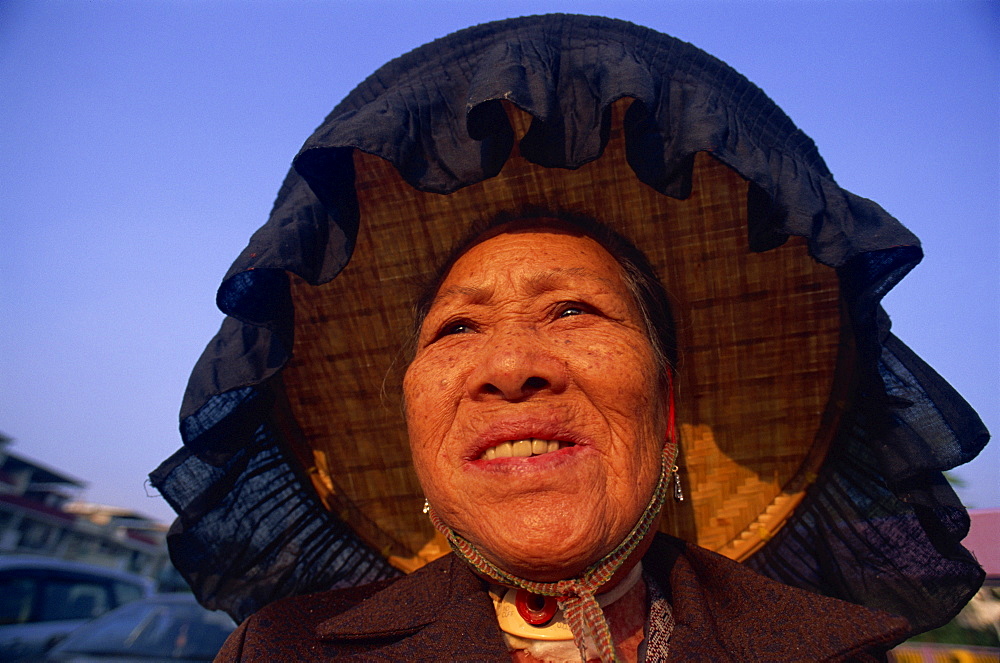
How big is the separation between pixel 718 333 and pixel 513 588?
3.45 ft

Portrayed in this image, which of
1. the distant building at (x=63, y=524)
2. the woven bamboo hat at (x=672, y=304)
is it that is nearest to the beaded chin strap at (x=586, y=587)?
the woven bamboo hat at (x=672, y=304)

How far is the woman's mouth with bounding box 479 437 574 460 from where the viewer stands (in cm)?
129

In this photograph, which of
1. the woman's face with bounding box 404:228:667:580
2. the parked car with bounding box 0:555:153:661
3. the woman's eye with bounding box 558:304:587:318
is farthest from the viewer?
the parked car with bounding box 0:555:153:661

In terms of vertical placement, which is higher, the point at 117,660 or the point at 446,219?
the point at 446,219

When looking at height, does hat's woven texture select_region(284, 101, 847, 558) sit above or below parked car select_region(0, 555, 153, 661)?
above

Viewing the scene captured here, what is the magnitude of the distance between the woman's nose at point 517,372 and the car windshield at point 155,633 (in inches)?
129

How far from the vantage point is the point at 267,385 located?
1.79m

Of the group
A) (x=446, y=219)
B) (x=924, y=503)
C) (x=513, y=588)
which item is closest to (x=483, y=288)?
(x=446, y=219)

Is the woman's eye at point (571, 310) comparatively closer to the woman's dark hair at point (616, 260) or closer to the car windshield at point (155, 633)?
the woman's dark hair at point (616, 260)

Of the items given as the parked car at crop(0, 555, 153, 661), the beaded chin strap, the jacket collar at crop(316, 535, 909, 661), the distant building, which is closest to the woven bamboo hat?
the jacket collar at crop(316, 535, 909, 661)

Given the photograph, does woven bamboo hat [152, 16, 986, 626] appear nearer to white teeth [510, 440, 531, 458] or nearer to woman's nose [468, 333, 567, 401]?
woman's nose [468, 333, 567, 401]

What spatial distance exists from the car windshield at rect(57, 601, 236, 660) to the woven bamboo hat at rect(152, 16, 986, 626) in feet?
7.25

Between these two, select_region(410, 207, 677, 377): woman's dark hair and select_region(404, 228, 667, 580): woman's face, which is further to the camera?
select_region(410, 207, 677, 377): woman's dark hair

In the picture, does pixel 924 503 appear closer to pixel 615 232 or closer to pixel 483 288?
pixel 615 232
